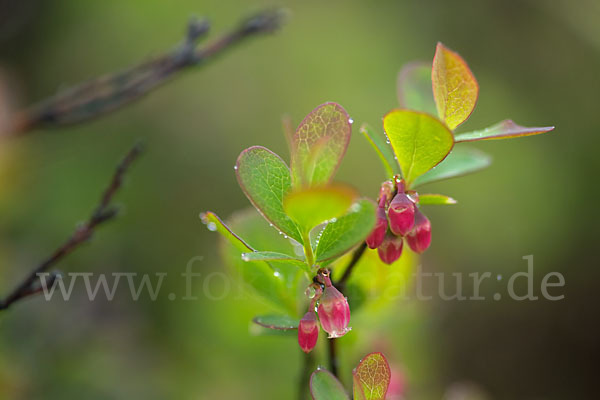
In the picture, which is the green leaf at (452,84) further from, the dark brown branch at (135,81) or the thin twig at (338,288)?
the dark brown branch at (135,81)

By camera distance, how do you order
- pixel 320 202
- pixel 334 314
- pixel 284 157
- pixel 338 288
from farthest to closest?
pixel 284 157 < pixel 338 288 < pixel 334 314 < pixel 320 202

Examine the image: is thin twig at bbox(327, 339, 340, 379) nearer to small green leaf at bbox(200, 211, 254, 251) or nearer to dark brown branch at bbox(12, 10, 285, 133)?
small green leaf at bbox(200, 211, 254, 251)

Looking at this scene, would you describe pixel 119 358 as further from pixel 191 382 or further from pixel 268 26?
pixel 268 26

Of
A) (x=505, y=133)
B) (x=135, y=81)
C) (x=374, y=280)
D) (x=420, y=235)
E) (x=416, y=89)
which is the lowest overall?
(x=374, y=280)

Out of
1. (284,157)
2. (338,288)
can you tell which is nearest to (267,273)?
(338,288)

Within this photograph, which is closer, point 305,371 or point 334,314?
point 334,314

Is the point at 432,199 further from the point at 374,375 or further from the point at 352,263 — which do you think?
the point at 374,375

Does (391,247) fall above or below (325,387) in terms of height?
above

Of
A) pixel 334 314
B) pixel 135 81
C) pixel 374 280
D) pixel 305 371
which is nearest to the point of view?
pixel 334 314
